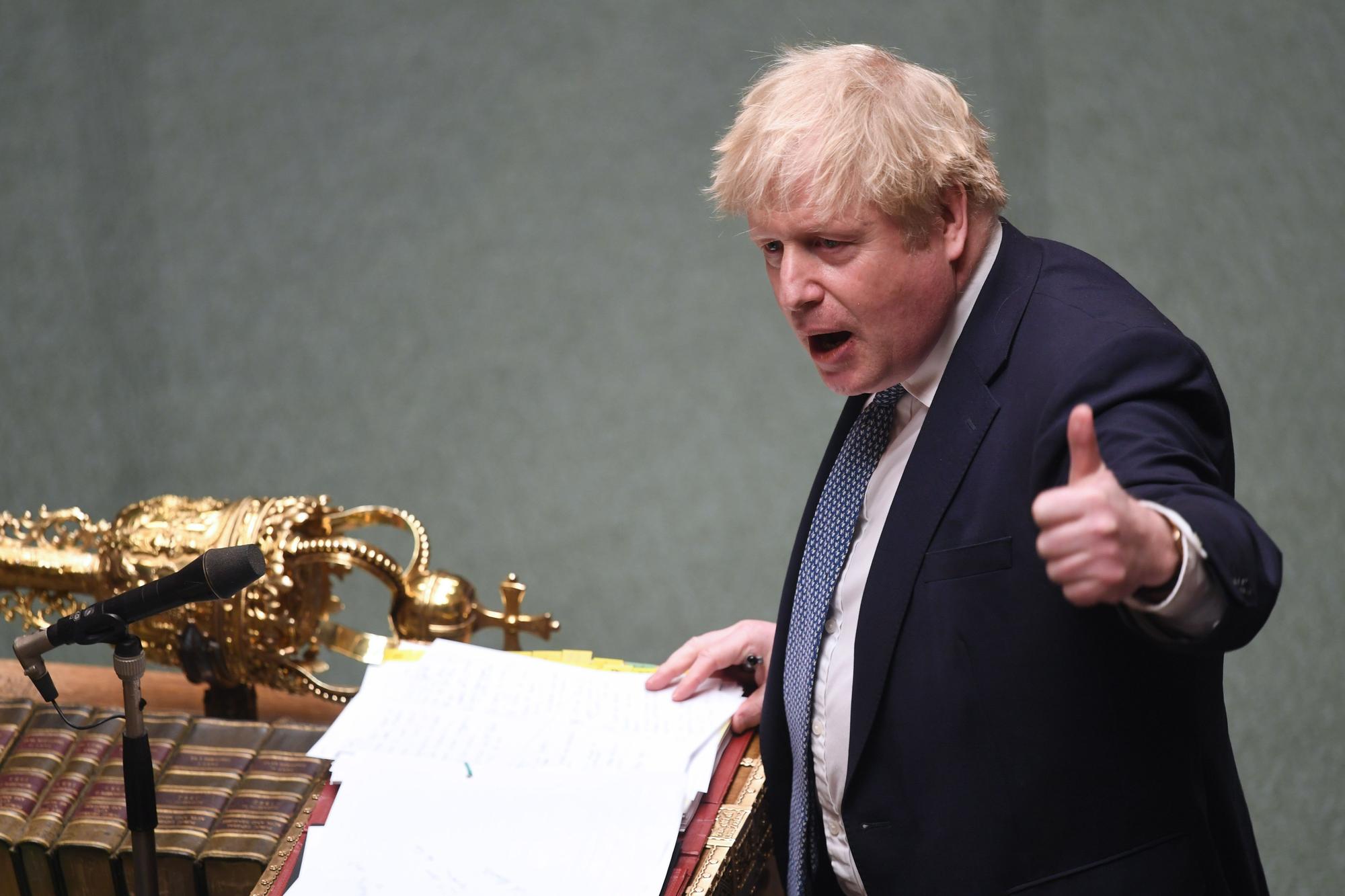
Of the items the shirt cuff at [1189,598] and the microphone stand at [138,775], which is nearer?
the shirt cuff at [1189,598]

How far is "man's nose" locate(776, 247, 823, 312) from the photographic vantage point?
136cm

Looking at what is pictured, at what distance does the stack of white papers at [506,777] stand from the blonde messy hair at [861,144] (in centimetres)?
66

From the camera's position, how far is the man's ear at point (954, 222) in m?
A: 1.37

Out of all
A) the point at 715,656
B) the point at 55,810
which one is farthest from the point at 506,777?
the point at 55,810

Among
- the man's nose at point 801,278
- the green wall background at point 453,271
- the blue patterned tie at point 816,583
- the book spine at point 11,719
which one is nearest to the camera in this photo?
the man's nose at point 801,278

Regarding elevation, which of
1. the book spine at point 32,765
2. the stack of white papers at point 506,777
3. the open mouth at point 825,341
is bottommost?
the book spine at point 32,765

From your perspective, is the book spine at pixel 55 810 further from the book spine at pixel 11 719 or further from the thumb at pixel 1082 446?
the thumb at pixel 1082 446

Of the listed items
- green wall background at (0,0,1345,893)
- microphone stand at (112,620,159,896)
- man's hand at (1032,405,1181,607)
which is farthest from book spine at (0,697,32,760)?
green wall background at (0,0,1345,893)

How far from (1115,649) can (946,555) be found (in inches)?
6.9

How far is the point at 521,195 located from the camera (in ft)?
12.9

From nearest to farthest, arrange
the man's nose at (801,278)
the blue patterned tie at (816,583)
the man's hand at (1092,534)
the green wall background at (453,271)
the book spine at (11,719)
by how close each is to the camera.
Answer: the man's hand at (1092,534) < the man's nose at (801,278) < the blue patterned tie at (816,583) < the book spine at (11,719) < the green wall background at (453,271)

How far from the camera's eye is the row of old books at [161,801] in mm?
1734

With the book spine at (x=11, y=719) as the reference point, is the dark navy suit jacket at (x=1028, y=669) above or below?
above

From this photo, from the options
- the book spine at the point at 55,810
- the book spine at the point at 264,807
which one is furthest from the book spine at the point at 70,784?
the book spine at the point at 264,807
